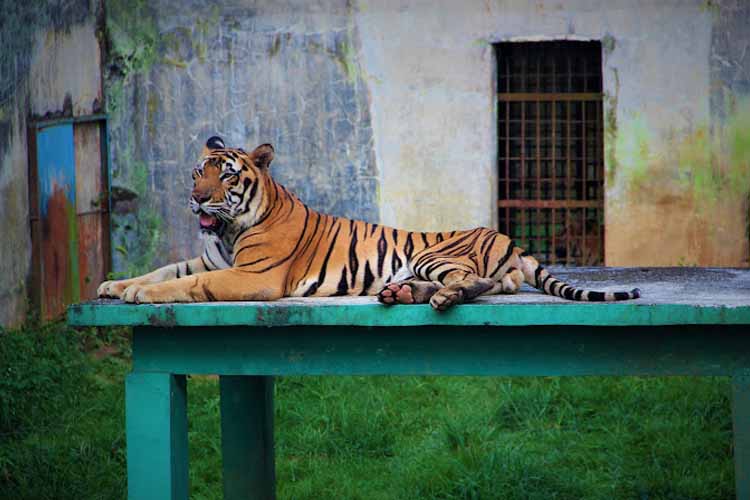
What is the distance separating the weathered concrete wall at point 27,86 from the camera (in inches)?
345

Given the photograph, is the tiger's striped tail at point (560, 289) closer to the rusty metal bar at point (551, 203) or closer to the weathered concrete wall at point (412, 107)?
the weathered concrete wall at point (412, 107)

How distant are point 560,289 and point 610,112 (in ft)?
17.2

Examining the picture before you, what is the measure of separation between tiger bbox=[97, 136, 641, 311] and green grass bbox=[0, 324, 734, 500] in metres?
1.37

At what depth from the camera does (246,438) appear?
4430 millimetres

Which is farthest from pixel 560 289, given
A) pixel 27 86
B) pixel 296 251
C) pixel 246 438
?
pixel 27 86

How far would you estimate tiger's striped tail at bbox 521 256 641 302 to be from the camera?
10.4ft

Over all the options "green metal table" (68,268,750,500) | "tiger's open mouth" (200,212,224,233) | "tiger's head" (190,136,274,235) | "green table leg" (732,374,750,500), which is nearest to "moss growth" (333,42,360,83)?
"tiger's head" (190,136,274,235)

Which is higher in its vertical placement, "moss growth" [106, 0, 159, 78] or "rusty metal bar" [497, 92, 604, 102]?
"moss growth" [106, 0, 159, 78]

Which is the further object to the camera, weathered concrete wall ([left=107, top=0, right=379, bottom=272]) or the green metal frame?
weathered concrete wall ([left=107, top=0, right=379, bottom=272])

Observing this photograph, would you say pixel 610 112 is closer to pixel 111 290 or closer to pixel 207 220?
pixel 207 220

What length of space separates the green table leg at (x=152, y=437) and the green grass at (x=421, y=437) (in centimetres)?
189

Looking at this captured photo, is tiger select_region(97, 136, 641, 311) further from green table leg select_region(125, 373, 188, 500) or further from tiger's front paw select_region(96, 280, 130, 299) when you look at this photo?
green table leg select_region(125, 373, 188, 500)

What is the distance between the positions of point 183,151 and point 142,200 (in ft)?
1.70

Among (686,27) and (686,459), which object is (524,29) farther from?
(686,459)
